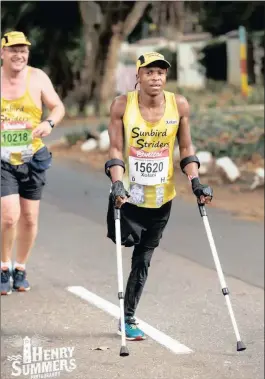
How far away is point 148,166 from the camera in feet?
9.87

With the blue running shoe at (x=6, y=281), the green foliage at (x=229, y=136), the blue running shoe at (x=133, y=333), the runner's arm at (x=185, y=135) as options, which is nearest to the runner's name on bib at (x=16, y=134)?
the runner's arm at (x=185, y=135)

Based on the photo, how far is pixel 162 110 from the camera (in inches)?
118

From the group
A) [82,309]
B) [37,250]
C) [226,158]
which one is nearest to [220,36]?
[226,158]

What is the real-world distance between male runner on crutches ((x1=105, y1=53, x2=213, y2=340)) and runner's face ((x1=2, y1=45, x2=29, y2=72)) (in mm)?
325

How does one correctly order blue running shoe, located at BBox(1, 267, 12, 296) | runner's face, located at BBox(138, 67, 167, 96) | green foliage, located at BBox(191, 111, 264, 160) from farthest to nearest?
green foliage, located at BBox(191, 111, 264, 160)
blue running shoe, located at BBox(1, 267, 12, 296)
runner's face, located at BBox(138, 67, 167, 96)

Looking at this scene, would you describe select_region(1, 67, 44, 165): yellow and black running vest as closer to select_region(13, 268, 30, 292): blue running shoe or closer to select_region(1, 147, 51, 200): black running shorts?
select_region(1, 147, 51, 200): black running shorts

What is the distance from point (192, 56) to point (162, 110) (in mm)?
45046

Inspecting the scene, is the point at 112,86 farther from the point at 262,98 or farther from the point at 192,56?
the point at 192,56

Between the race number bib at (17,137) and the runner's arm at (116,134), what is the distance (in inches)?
20.1

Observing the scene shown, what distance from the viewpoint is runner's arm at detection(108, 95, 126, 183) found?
3.09 metres

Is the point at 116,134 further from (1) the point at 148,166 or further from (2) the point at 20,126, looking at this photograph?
(2) the point at 20,126

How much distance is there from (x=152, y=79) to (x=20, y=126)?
0.79 m

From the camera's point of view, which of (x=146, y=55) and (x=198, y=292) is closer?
(x=146, y=55)

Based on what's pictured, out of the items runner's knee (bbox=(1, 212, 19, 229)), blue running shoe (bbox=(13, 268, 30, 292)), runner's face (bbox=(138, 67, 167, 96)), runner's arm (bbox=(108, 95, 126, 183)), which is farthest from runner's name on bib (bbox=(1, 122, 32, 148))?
blue running shoe (bbox=(13, 268, 30, 292))
